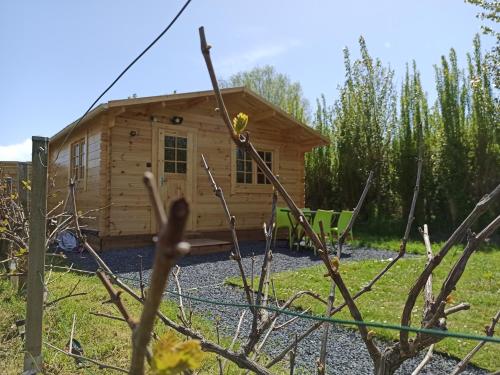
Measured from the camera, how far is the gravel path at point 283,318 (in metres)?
2.95

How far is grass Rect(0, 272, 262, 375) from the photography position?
2.48m

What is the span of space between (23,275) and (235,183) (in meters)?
6.67

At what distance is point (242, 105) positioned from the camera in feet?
32.9

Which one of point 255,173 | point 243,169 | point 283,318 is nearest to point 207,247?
point 243,169

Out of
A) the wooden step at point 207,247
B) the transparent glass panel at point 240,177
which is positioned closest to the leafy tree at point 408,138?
the transparent glass panel at point 240,177

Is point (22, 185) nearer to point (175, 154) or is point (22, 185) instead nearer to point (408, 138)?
point (175, 154)

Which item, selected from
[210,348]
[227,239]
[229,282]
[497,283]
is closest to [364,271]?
[497,283]

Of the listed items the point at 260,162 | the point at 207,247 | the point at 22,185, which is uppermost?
the point at 22,185

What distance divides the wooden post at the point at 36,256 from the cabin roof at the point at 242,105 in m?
6.08

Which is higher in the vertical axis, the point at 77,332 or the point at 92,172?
the point at 92,172

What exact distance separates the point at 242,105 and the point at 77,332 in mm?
7796

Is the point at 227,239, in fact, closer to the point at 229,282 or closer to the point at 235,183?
the point at 235,183

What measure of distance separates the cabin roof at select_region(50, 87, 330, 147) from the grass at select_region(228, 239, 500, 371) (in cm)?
428

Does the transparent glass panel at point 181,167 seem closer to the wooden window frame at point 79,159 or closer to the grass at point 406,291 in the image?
the wooden window frame at point 79,159
